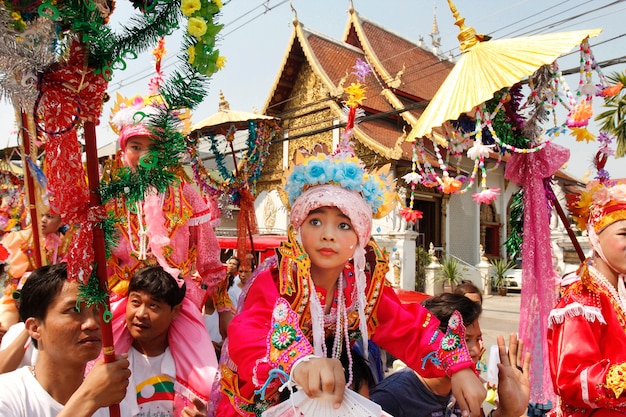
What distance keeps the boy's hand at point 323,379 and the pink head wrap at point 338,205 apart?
69 centimetres

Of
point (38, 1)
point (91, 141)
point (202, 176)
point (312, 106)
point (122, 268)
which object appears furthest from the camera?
point (312, 106)

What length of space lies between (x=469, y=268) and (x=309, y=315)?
565 inches

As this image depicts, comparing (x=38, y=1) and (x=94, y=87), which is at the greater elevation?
(x=38, y=1)

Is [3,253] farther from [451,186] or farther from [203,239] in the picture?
[451,186]

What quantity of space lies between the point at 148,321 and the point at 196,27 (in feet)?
5.41

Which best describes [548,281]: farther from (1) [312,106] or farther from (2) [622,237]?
(1) [312,106]

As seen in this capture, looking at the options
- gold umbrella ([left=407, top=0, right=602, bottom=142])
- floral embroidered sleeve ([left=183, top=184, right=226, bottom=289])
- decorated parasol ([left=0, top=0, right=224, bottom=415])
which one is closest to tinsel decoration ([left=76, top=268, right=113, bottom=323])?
decorated parasol ([left=0, top=0, right=224, bottom=415])

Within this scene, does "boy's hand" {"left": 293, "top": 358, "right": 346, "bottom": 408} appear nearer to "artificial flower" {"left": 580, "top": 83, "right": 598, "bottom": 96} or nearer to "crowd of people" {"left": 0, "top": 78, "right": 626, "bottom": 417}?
"crowd of people" {"left": 0, "top": 78, "right": 626, "bottom": 417}

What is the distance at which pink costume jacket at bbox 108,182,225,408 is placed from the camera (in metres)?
2.49

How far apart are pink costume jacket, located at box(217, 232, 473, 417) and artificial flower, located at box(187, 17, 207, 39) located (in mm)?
967

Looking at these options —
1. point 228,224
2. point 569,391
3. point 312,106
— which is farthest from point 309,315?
point 228,224

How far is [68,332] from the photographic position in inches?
73.5

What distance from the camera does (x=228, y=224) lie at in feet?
61.3

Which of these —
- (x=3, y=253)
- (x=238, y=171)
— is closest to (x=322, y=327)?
(x=3, y=253)
